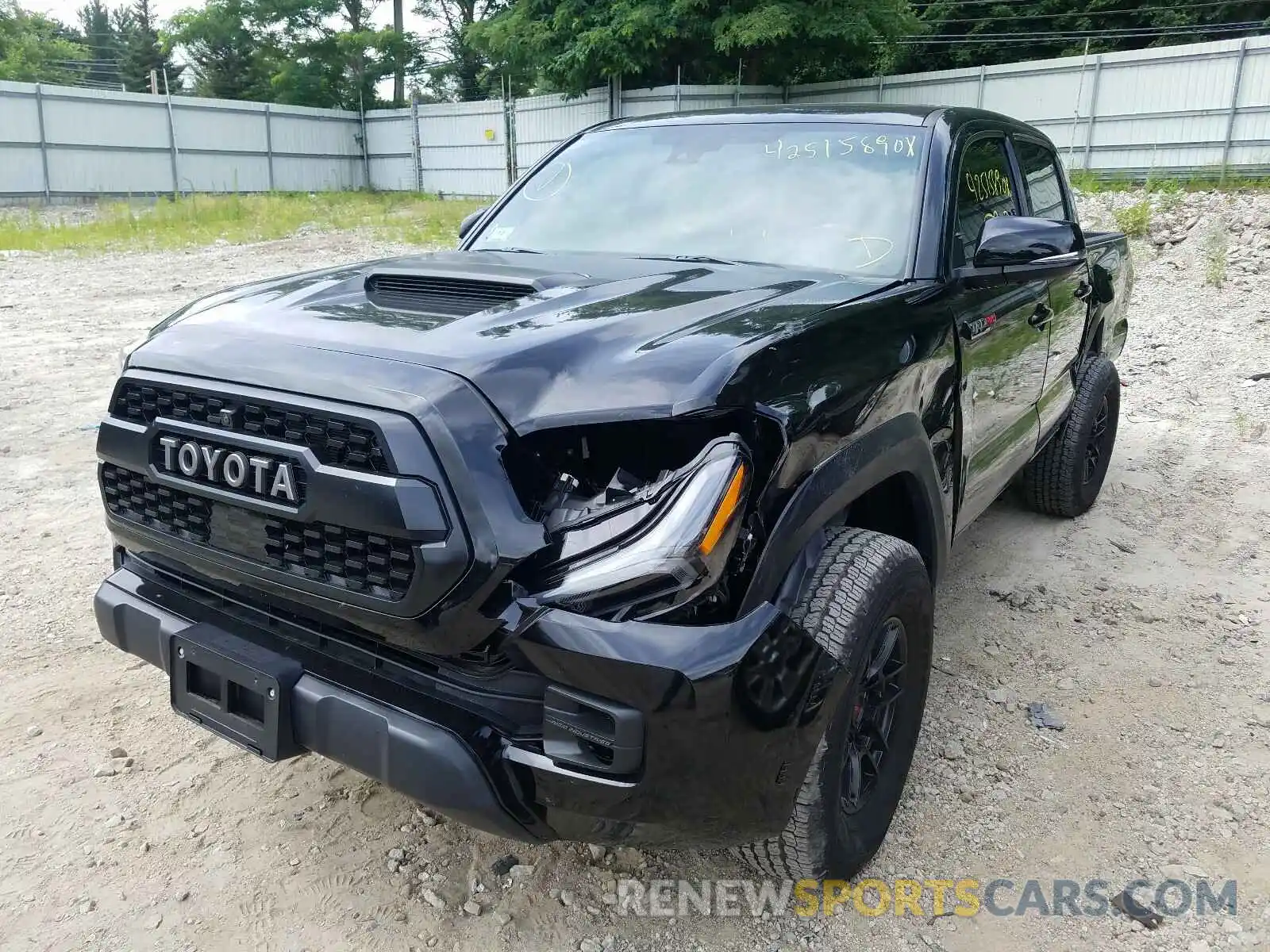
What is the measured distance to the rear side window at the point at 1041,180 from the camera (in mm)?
3986

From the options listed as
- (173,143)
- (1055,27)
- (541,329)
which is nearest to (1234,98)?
(1055,27)

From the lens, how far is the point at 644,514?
176 centimetres

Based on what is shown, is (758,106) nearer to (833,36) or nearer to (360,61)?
(833,36)

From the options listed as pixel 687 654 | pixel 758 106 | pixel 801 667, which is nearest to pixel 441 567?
pixel 687 654

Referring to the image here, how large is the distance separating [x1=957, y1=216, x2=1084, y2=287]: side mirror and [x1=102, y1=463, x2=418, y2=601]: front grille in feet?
6.24

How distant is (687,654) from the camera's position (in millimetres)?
1704

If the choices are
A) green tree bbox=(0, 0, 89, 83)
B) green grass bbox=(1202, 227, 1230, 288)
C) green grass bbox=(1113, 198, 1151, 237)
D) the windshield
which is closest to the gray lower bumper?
the windshield

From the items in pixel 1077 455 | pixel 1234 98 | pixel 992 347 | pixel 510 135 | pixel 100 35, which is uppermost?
pixel 100 35

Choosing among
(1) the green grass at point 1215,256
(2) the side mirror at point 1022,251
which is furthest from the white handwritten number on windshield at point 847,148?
(1) the green grass at point 1215,256

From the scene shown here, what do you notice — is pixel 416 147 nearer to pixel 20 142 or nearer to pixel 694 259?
pixel 20 142

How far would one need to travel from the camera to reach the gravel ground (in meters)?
2.30

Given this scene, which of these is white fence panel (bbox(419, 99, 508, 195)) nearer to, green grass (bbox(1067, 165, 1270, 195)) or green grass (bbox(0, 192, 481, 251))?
green grass (bbox(0, 192, 481, 251))

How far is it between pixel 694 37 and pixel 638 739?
24.1 m

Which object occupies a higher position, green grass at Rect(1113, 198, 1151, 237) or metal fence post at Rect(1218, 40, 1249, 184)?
metal fence post at Rect(1218, 40, 1249, 184)
